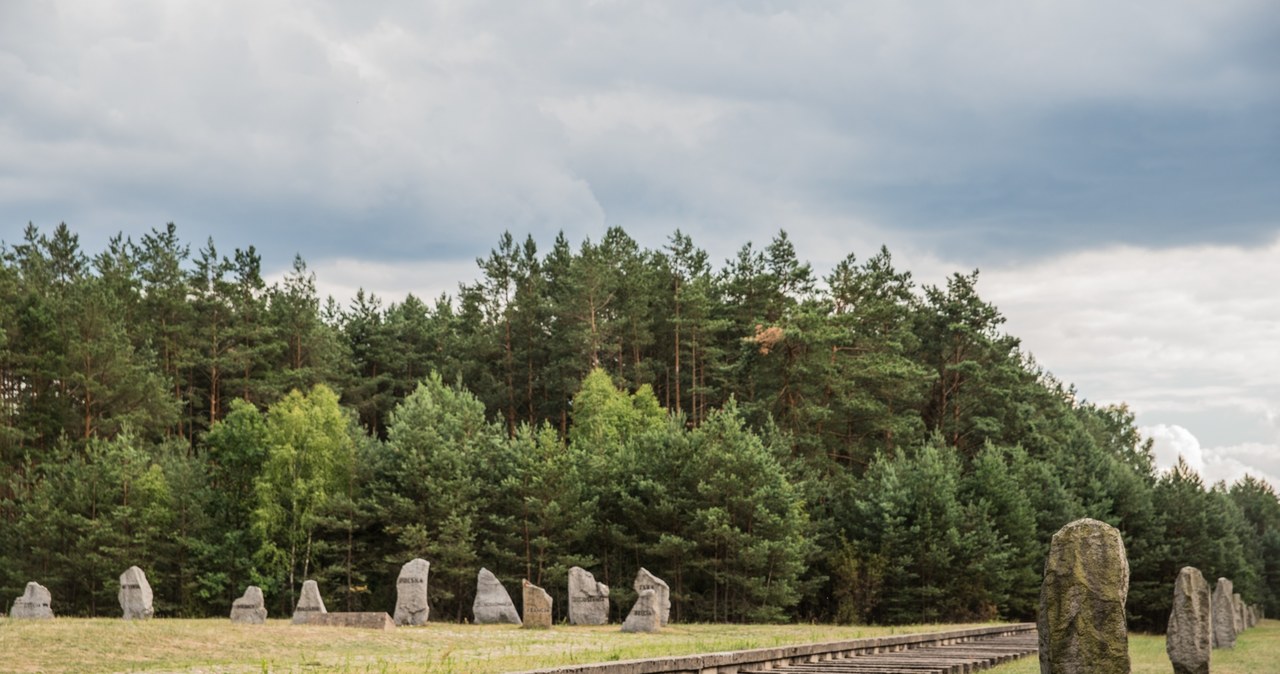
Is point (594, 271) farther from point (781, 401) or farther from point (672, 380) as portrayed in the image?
point (781, 401)

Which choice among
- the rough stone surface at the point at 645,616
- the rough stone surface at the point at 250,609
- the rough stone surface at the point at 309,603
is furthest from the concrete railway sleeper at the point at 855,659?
the rough stone surface at the point at 250,609

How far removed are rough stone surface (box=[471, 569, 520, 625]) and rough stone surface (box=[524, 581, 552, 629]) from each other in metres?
2.74

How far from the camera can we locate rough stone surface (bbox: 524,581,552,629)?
105ft

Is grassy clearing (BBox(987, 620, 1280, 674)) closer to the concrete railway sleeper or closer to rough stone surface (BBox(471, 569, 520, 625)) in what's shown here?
the concrete railway sleeper

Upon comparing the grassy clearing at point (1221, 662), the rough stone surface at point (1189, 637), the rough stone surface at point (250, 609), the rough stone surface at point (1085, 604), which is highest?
the rough stone surface at point (1085, 604)

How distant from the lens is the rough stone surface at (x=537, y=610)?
32062mm

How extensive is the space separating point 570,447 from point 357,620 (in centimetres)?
2152

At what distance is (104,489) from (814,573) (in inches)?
1131

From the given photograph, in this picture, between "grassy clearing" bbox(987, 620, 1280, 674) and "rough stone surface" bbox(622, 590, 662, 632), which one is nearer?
"grassy clearing" bbox(987, 620, 1280, 674)

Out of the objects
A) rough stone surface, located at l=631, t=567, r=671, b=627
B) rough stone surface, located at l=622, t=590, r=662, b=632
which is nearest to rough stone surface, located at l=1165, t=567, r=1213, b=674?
rough stone surface, located at l=622, t=590, r=662, b=632

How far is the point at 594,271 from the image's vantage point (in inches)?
2458

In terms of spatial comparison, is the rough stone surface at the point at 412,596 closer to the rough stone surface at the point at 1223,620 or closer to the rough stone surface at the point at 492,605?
the rough stone surface at the point at 492,605

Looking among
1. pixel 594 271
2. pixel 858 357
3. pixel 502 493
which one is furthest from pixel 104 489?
pixel 858 357

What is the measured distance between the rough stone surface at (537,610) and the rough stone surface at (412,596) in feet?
9.29
